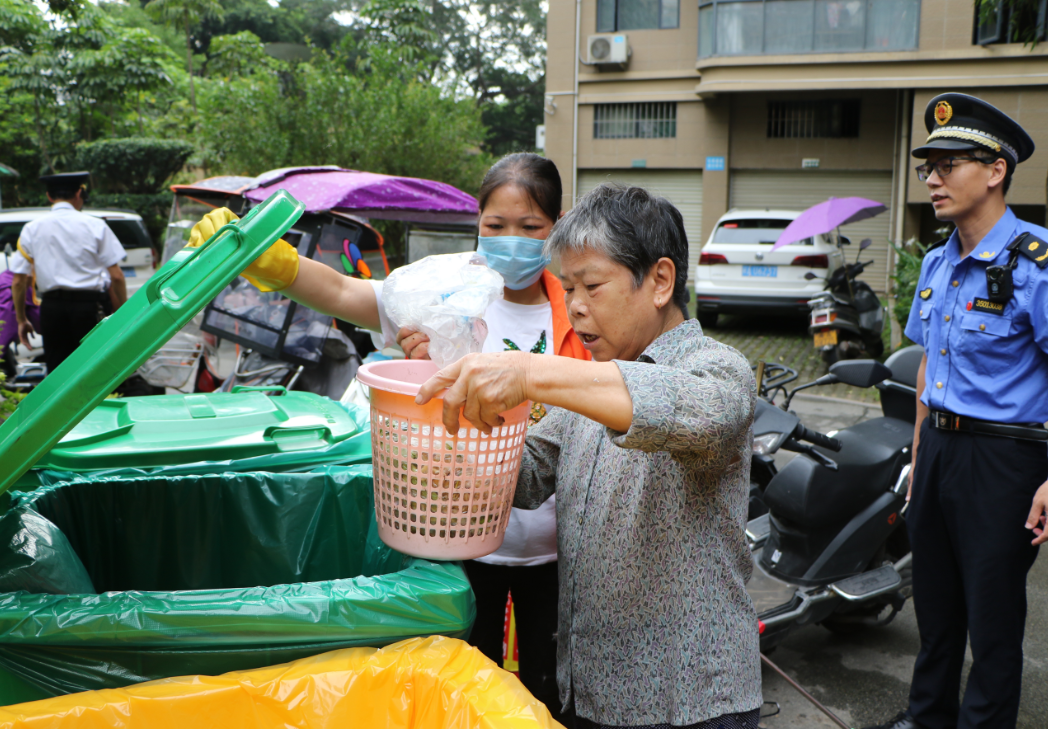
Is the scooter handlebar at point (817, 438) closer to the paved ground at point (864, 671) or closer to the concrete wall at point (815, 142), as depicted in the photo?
the paved ground at point (864, 671)

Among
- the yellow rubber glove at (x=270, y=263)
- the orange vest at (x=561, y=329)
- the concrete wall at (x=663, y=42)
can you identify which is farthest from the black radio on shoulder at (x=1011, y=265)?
the concrete wall at (x=663, y=42)

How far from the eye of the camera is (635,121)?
18094 millimetres

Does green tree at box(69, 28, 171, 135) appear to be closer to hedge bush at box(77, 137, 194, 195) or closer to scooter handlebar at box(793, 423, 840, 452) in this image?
hedge bush at box(77, 137, 194, 195)

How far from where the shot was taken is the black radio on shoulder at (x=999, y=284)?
236 cm

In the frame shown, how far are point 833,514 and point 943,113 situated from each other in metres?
1.53

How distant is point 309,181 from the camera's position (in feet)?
20.2

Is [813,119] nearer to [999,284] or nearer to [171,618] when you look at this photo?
[999,284]

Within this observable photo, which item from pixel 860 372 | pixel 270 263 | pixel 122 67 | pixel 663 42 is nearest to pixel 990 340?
pixel 860 372

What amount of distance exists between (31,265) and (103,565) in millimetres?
4796

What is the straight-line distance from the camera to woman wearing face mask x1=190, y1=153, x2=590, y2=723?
1.90 m

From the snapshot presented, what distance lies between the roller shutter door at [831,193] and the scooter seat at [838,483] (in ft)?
46.3

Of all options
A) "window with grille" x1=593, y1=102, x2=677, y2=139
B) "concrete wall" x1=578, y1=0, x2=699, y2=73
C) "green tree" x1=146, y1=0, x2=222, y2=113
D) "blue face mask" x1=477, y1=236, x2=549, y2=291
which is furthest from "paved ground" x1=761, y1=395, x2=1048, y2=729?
"green tree" x1=146, y1=0, x2=222, y2=113

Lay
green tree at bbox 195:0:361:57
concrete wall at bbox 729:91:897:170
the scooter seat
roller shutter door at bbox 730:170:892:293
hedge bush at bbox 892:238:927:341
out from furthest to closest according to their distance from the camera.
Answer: green tree at bbox 195:0:361:57
roller shutter door at bbox 730:170:892:293
concrete wall at bbox 729:91:897:170
hedge bush at bbox 892:238:927:341
the scooter seat

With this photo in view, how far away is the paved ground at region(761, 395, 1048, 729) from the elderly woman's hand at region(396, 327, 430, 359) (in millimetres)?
2123
